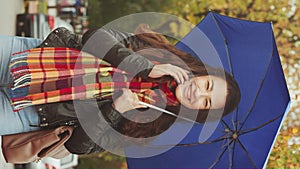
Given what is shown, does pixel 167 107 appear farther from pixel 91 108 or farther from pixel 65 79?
pixel 65 79

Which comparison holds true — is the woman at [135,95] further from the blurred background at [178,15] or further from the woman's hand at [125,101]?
the blurred background at [178,15]

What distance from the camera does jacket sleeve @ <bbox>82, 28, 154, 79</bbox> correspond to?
1601 mm

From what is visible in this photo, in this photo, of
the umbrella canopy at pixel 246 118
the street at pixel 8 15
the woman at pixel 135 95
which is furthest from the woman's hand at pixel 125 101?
the street at pixel 8 15

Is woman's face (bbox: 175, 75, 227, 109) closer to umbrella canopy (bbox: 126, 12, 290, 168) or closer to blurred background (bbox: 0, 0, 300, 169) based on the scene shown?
umbrella canopy (bbox: 126, 12, 290, 168)

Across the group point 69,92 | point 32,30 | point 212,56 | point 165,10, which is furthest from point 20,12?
point 69,92

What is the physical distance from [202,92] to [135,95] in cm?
25

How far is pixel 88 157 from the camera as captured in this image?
15.4ft

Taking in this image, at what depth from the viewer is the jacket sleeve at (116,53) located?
5.25 feet

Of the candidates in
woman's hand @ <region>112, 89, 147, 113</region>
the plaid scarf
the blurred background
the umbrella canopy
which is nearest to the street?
the blurred background

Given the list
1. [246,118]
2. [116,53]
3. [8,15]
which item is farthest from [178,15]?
[116,53]

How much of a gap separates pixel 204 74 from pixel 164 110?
0.20 metres

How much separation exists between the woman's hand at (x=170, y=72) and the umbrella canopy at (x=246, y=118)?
1.61 feet

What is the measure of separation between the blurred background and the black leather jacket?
156 centimetres

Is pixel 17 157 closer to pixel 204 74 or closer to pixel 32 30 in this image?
pixel 204 74
